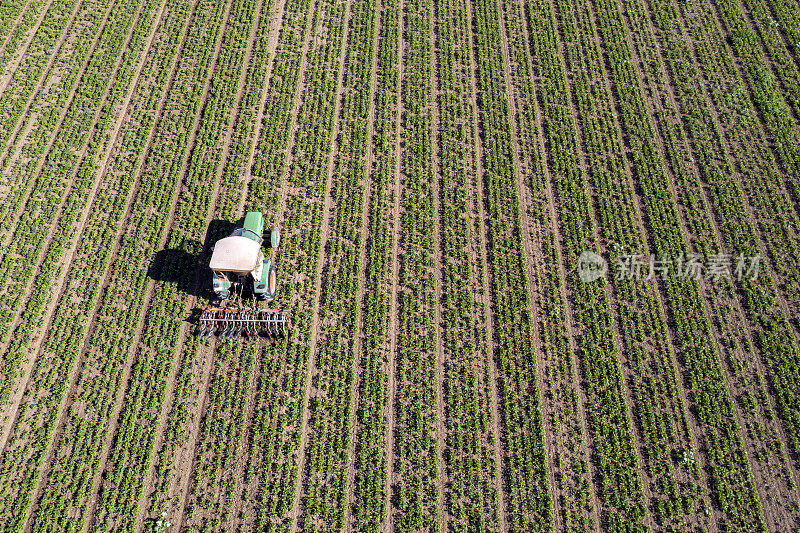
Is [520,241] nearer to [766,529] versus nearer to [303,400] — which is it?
[303,400]

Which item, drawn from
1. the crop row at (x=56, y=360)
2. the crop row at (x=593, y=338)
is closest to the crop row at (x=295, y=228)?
the crop row at (x=56, y=360)

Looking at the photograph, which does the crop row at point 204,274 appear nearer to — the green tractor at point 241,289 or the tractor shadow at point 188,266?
the tractor shadow at point 188,266

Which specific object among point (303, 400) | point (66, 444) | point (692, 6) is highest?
point (692, 6)

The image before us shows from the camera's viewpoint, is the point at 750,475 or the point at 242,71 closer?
the point at 750,475

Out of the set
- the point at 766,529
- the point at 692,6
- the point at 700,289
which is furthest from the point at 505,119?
the point at 766,529

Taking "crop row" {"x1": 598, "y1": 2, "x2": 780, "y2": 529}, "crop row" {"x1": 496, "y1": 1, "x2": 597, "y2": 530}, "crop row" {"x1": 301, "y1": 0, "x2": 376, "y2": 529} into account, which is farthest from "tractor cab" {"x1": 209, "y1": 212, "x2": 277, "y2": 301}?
"crop row" {"x1": 598, "y1": 2, "x2": 780, "y2": 529}

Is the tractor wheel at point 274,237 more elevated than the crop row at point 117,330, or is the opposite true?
the tractor wheel at point 274,237
